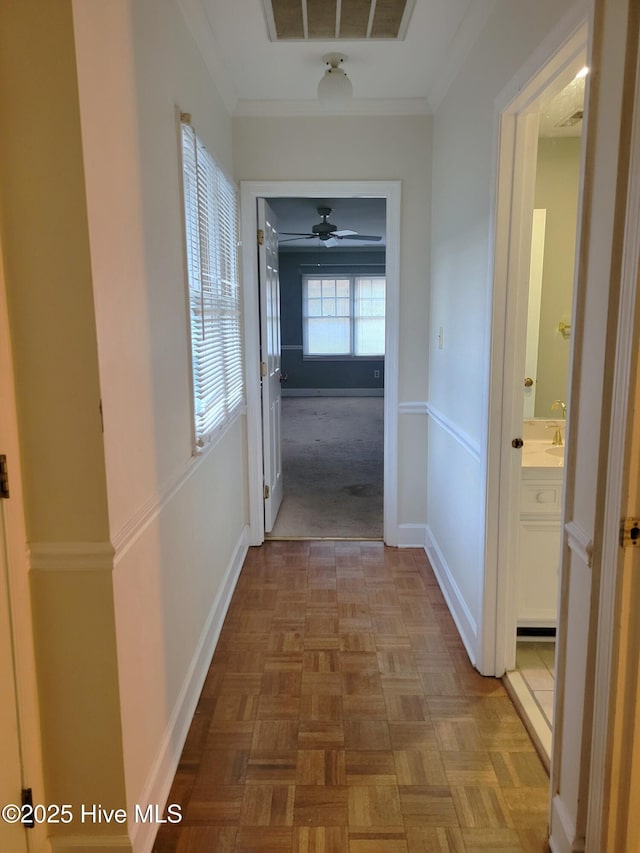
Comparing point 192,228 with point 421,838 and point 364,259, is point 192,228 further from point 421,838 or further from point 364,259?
point 364,259

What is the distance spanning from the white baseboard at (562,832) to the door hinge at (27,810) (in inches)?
50.5

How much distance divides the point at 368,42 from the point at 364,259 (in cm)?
727

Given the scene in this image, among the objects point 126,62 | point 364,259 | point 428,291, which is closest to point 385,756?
point 126,62

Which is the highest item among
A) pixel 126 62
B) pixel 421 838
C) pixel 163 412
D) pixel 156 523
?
pixel 126 62

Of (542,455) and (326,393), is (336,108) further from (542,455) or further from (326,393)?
(326,393)

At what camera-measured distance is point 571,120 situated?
2.52 m

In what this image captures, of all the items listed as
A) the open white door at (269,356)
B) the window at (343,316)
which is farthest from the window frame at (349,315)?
the open white door at (269,356)

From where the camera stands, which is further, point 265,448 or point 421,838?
point 265,448

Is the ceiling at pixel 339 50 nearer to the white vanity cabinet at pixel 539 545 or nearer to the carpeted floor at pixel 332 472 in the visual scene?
the white vanity cabinet at pixel 539 545

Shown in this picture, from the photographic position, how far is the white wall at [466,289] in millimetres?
2062

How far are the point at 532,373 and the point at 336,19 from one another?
1.74 metres

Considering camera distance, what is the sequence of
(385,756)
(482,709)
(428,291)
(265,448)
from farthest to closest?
(265,448) < (428,291) < (482,709) < (385,756)

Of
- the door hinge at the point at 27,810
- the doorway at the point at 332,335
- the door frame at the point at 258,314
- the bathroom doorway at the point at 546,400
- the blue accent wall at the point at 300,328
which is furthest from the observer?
the blue accent wall at the point at 300,328

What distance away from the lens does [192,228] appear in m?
2.19
